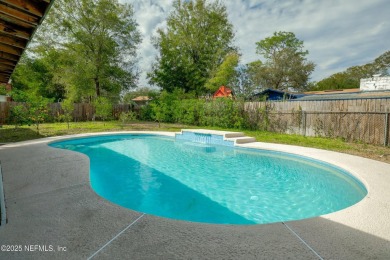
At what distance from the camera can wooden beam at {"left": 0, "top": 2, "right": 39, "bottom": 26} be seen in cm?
315

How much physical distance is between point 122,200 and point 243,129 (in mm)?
10056

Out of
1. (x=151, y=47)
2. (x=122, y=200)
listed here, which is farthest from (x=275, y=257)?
(x=151, y=47)

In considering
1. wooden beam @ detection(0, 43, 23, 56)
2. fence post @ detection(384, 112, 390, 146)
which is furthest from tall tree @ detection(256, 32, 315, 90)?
wooden beam @ detection(0, 43, 23, 56)

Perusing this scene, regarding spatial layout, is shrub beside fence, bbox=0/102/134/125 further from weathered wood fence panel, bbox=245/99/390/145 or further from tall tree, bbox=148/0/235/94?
weathered wood fence panel, bbox=245/99/390/145

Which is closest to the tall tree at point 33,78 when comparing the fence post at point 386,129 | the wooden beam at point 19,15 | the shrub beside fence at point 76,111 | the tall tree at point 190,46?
the shrub beside fence at point 76,111

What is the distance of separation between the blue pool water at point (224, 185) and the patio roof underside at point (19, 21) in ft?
10.4

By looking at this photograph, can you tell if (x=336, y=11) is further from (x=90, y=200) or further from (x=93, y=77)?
(x=93, y=77)

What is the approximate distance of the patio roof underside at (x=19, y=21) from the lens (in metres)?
3.13

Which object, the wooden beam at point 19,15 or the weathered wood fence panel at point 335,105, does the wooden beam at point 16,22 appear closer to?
the wooden beam at point 19,15

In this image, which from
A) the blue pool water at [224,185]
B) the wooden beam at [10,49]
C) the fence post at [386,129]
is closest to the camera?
the blue pool water at [224,185]

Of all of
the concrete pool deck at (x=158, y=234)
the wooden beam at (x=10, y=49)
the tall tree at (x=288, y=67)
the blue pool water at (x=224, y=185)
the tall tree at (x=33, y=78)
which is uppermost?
the tall tree at (x=288, y=67)

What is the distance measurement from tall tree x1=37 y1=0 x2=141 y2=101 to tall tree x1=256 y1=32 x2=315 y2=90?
72.9 feet

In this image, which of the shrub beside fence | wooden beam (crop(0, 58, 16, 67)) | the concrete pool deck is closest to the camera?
the concrete pool deck

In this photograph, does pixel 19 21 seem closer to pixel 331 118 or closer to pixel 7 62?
pixel 7 62
